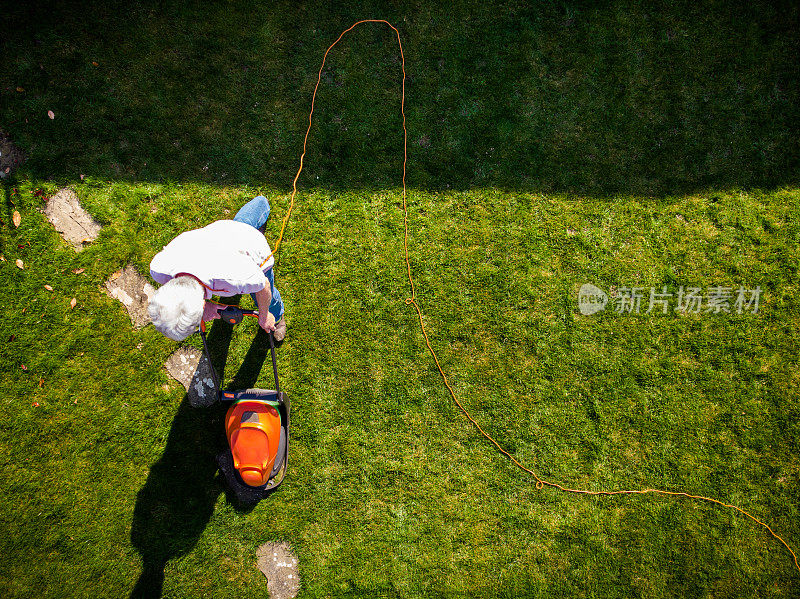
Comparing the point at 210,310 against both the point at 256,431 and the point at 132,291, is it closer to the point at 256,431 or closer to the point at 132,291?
the point at 256,431

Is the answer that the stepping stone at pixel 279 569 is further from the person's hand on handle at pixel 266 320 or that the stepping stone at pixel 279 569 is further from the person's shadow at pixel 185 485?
the person's hand on handle at pixel 266 320

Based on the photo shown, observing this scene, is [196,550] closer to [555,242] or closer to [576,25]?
[555,242]

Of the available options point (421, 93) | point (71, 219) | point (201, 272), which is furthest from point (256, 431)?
point (421, 93)

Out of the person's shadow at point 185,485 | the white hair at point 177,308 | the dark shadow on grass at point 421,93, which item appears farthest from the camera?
the dark shadow on grass at point 421,93

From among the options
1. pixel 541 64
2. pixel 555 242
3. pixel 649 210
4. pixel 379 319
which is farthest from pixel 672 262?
pixel 379 319

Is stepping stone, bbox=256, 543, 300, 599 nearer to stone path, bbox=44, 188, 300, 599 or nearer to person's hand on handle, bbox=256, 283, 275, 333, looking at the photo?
stone path, bbox=44, 188, 300, 599

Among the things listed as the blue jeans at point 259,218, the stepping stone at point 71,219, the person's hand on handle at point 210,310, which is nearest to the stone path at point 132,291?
the stepping stone at point 71,219
